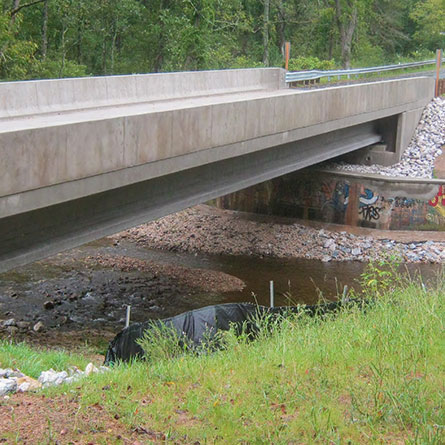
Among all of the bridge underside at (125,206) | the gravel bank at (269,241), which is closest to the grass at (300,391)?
the bridge underside at (125,206)

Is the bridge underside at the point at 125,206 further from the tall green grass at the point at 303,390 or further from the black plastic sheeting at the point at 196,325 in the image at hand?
the tall green grass at the point at 303,390

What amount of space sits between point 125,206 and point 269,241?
416 inches

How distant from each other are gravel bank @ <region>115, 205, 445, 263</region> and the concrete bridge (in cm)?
313

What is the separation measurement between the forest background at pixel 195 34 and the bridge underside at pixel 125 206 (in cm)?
924

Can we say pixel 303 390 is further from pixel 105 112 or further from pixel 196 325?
pixel 105 112

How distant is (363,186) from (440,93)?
10960 mm

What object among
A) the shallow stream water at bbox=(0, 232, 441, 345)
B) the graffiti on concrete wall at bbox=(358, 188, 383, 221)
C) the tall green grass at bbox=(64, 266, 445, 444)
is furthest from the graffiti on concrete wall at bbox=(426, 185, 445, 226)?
the tall green grass at bbox=(64, 266, 445, 444)

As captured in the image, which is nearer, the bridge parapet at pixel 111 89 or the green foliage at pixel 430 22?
the bridge parapet at pixel 111 89

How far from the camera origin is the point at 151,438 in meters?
4.37

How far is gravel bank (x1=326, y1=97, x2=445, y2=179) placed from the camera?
78.4ft

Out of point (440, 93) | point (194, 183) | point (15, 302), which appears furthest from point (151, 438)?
point (440, 93)

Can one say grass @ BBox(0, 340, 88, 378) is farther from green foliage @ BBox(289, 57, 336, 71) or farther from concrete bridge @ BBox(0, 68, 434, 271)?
green foliage @ BBox(289, 57, 336, 71)

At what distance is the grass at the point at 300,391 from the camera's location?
14.1ft

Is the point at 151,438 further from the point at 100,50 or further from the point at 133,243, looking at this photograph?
the point at 100,50
